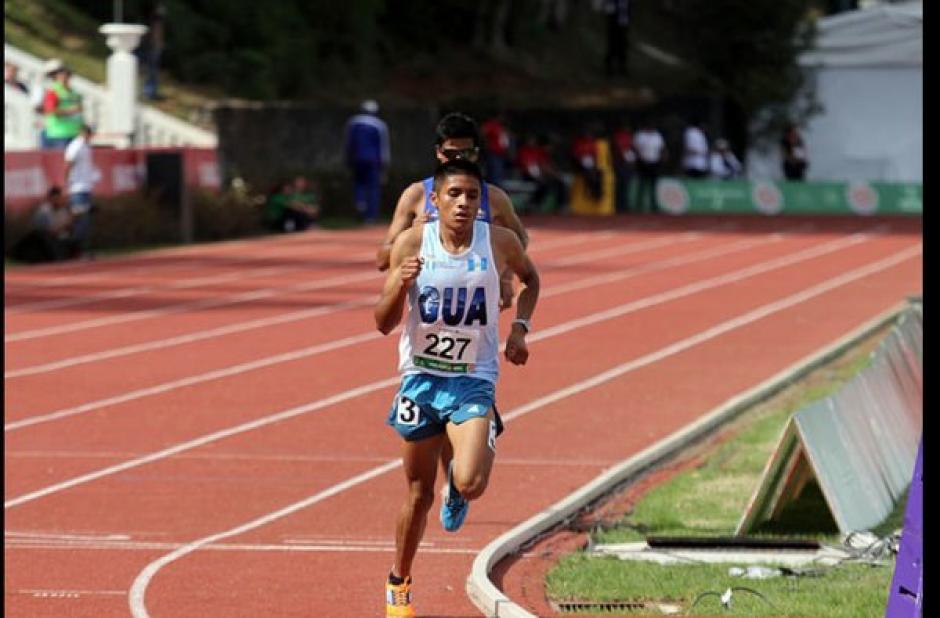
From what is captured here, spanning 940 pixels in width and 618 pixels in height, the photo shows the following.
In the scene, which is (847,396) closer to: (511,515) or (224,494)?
(511,515)

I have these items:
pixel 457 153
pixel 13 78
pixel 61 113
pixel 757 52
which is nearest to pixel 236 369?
pixel 457 153

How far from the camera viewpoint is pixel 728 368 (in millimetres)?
19250

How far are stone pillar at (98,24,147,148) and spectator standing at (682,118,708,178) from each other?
40.7ft

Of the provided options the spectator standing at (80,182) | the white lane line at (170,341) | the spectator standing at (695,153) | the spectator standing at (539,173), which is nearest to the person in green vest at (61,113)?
the spectator standing at (80,182)

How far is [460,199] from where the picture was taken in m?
8.55

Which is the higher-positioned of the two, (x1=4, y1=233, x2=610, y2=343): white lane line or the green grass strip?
(x1=4, y1=233, x2=610, y2=343): white lane line

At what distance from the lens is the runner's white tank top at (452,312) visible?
8.56m

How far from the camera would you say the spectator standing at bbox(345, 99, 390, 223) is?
3719 centimetres

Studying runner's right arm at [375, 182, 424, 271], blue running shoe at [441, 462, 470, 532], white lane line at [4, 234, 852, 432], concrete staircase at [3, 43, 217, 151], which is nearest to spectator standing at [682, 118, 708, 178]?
white lane line at [4, 234, 852, 432]

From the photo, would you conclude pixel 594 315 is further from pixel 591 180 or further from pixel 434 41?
pixel 434 41

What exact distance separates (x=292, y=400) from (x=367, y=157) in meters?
20.5

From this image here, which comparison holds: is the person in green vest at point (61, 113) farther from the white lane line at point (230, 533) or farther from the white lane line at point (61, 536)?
the white lane line at point (61, 536)

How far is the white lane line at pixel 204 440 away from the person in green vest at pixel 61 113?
40.5ft

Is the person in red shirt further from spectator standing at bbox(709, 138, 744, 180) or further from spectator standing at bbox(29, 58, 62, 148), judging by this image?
spectator standing at bbox(29, 58, 62, 148)
